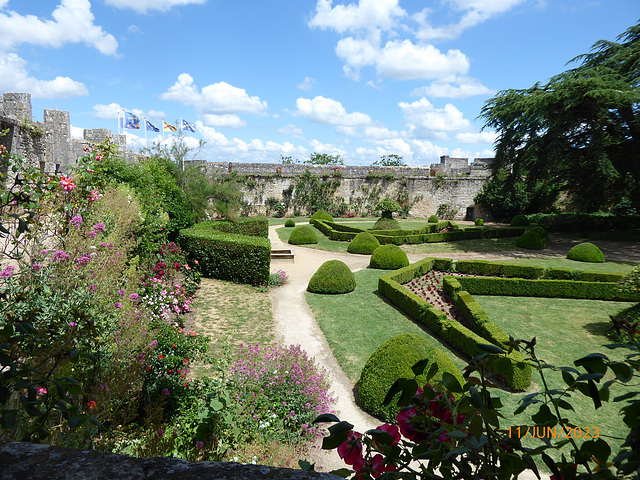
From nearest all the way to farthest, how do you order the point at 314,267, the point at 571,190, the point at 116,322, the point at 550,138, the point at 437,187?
1. the point at 116,322
2. the point at 314,267
3. the point at 550,138
4. the point at 571,190
5. the point at 437,187

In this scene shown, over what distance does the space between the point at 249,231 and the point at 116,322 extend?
13107mm

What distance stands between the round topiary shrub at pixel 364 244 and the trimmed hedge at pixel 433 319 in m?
3.96

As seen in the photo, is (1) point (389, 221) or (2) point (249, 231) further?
(1) point (389, 221)

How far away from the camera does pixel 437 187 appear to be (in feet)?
→ 101

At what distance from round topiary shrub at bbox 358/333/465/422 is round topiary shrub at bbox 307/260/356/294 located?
5.32 m

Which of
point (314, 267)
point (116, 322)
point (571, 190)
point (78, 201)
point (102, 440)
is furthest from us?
point (571, 190)

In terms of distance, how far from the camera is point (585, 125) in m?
17.7

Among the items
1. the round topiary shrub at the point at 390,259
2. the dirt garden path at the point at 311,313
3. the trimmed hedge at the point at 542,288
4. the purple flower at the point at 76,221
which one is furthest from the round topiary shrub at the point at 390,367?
the round topiary shrub at the point at 390,259

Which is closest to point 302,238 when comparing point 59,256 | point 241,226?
point 241,226

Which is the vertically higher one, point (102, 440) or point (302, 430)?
point (102, 440)

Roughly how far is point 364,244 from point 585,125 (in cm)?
1171

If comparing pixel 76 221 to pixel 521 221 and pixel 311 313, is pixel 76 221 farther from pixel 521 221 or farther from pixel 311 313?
pixel 521 221

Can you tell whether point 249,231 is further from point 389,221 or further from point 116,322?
point 116,322

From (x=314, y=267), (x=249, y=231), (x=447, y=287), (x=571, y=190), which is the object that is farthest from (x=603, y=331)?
(x=571, y=190)
